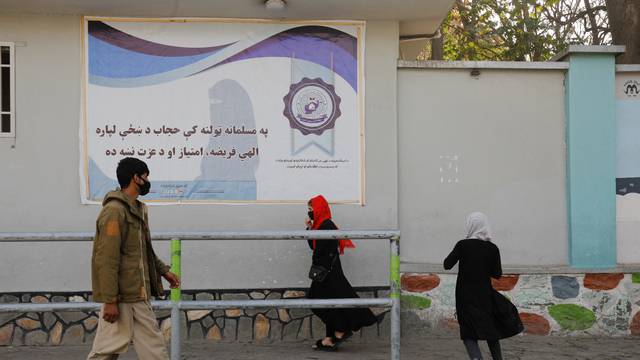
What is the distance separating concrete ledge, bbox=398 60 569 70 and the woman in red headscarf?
1707mm

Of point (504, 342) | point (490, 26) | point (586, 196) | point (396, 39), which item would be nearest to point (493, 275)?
point (504, 342)

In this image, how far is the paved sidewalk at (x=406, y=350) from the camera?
6.52 m

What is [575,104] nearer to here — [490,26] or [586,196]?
[586,196]

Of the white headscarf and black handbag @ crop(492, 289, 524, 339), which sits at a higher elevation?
the white headscarf

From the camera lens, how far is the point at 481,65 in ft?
24.3

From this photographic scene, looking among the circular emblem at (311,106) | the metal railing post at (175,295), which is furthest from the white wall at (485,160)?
the metal railing post at (175,295)

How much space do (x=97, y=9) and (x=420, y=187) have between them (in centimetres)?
353

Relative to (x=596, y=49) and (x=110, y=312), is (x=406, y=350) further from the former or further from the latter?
(x=596, y=49)

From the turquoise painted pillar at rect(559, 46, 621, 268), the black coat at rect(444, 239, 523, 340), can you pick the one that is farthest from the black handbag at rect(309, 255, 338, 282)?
the turquoise painted pillar at rect(559, 46, 621, 268)

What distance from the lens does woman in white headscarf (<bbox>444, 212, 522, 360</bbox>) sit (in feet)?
18.2

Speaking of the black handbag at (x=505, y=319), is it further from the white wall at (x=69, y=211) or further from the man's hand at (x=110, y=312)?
the man's hand at (x=110, y=312)

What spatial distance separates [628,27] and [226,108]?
525 centimetres

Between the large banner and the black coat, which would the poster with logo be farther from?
the large banner

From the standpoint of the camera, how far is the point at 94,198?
7152 mm
